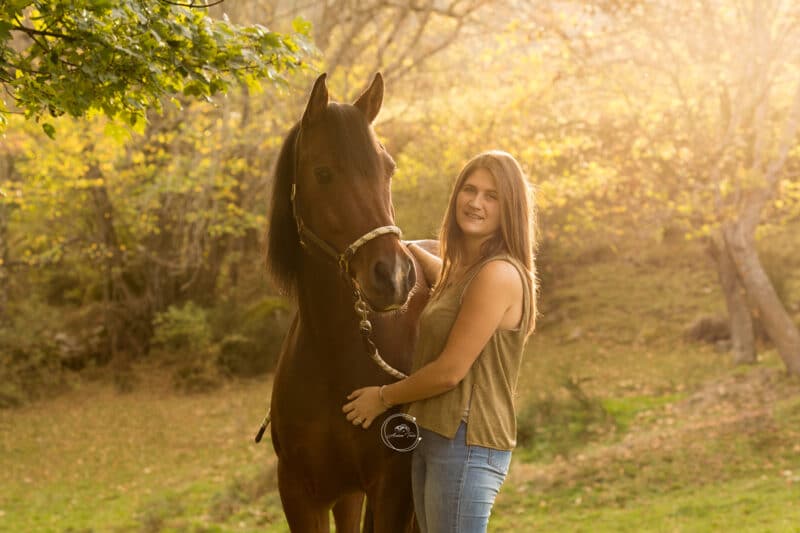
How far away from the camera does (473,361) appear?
95.9 inches

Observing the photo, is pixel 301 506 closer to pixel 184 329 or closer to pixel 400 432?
pixel 400 432

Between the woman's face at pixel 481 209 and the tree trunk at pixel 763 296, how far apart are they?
332 inches

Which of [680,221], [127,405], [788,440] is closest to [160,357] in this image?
[127,405]

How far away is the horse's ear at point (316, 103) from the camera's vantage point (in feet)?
8.91

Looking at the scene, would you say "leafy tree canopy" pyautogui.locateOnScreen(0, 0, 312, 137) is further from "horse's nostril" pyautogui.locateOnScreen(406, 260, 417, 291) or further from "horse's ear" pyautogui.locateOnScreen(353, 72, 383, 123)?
"horse's nostril" pyautogui.locateOnScreen(406, 260, 417, 291)

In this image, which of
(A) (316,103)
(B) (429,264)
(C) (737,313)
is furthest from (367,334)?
(C) (737,313)

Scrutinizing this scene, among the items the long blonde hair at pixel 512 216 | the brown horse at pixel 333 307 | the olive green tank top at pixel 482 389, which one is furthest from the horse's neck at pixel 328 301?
the long blonde hair at pixel 512 216

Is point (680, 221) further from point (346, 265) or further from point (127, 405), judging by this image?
point (127, 405)

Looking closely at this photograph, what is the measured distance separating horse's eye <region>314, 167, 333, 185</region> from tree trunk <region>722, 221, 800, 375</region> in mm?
8613

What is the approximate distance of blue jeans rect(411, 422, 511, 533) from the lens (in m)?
2.43

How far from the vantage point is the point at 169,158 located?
1448 centimetres

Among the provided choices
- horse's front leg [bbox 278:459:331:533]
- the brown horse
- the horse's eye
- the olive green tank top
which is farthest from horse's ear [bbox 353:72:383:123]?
horse's front leg [bbox 278:459:331:533]

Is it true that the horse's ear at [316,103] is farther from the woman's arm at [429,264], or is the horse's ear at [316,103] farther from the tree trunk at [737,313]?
the tree trunk at [737,313]

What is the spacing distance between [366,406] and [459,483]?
0.41 metres
